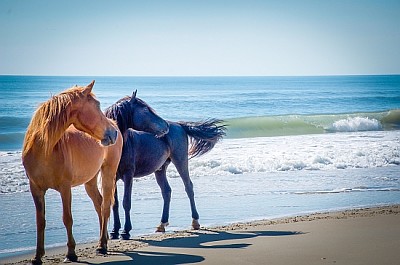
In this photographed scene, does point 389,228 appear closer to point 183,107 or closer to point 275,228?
point 275,228

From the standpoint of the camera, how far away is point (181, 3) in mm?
42438

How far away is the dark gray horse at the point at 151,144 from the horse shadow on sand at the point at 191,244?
0.70 metres

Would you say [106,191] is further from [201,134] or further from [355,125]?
[355,125]

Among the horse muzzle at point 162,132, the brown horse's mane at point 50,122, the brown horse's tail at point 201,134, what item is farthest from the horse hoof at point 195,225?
the brown horse's mane at point 50,122

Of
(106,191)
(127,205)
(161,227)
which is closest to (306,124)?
(161,227)

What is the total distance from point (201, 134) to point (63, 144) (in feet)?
11.3

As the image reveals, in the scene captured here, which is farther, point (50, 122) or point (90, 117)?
point (90, 117)

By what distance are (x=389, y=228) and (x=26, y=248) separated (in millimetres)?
3708

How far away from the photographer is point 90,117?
18.4ft

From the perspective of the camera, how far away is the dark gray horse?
7.61 m

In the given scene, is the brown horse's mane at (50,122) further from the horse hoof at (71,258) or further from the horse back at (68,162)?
the horse hoof at (71,258)

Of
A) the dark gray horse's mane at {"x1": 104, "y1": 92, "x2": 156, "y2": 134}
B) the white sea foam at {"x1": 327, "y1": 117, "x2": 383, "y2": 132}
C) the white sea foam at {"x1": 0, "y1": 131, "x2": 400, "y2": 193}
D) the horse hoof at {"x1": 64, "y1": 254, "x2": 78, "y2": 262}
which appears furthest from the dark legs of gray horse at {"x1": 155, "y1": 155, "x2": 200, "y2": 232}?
the white sea foam at {"x1": 327, "y1": 117, "x2": 383, "y2": 132}

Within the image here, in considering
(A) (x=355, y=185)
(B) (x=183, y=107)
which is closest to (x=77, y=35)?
(B) (x=183, y=107)

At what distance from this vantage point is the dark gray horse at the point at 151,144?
761 cm
